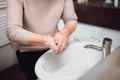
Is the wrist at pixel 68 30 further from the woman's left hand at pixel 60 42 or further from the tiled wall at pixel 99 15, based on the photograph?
the tiled wall at pixel 99 15

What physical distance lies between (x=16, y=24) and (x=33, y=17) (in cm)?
11

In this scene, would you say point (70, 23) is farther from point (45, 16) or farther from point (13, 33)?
point (13, 33)

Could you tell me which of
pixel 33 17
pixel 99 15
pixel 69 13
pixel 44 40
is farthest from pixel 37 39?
pixel 99 15

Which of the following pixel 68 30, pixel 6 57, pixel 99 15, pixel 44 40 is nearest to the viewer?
pixel 44 40

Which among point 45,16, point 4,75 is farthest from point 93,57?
point 4,75

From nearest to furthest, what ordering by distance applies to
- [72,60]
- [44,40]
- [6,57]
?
[44,40]
[72,60]
[6,57]

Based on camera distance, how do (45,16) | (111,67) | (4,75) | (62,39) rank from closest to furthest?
(111,67) → (62,39) → (45,16) → (4,75)

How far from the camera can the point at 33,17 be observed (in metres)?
0.88

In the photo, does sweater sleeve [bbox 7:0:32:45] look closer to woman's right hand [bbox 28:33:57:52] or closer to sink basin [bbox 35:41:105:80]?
woman's right hand [bbox 28:33:57:52]

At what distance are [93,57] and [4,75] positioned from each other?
3.72 feet

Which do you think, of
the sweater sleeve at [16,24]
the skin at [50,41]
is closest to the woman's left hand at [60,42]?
the skin at [50,41]

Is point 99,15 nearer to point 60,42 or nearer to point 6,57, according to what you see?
point 60,42

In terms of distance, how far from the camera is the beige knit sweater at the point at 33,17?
2.62 feet

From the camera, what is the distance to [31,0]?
2.79 ft
